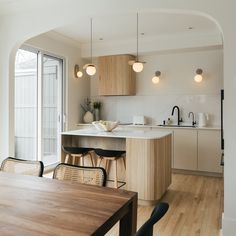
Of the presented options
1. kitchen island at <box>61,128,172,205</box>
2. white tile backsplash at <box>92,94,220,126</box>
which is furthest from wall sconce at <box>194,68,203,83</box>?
kitchen island at <box>61,128,172,205</box>

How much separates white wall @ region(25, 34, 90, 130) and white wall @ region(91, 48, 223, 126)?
2.64ft

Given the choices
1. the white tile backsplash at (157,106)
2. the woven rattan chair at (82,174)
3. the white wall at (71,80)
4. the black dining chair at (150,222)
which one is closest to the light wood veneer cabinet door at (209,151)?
the white tile backsplash at (157,106)

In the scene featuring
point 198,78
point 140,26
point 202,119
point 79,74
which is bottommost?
point 202,119

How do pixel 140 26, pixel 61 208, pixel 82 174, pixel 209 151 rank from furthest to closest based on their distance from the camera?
pixel 209 151, pixel 140 26, pixel 82 174, pixel 61 208

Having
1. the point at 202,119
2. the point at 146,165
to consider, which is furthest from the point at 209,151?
the point at 146,165

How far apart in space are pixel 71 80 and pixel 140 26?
2.00 metres

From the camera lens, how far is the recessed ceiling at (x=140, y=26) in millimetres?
4285

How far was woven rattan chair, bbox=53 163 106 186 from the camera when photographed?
187cm

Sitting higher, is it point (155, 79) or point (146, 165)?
point (155, 79)

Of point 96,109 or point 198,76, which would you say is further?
point 96,109

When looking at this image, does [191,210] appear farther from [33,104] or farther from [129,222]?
[33,104]

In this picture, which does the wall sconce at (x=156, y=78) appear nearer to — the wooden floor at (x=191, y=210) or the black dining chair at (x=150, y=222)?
the wooden floor at (x=191, y=210)

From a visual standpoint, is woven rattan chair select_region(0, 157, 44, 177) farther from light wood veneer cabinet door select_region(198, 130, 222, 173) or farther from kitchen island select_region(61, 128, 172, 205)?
light wood veneer cabinet door select_region(198, 130, 222, 173)

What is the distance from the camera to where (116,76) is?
5.80 m
